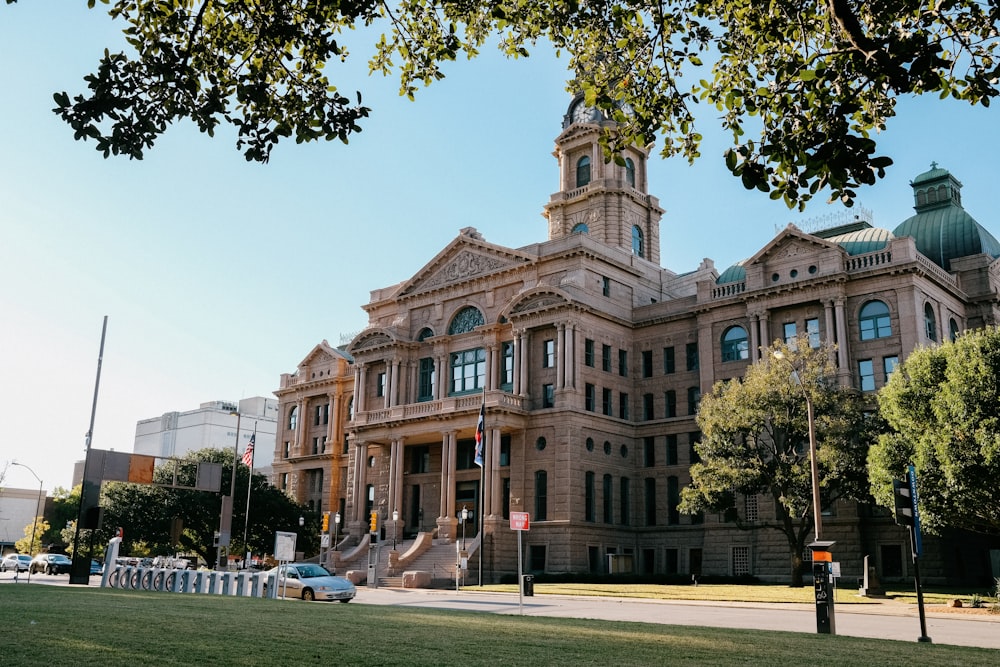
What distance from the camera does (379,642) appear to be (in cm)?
1205

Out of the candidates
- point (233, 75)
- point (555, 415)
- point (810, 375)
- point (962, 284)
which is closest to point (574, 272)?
point (555, 415)

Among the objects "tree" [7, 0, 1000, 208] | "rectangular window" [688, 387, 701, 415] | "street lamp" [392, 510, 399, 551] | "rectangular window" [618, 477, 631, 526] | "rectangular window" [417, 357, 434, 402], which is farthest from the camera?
"rectangular window" [417, 357, 434, 402]

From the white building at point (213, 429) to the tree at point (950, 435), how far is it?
107747 mm

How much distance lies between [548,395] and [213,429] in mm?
89426

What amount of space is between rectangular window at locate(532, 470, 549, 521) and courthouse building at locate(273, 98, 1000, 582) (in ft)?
0.39

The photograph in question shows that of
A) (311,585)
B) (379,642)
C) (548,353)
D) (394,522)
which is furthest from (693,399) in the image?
(379,642)

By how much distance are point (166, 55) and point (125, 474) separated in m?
33.7

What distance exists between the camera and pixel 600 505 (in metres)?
58.8

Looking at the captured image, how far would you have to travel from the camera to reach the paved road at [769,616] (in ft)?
72.3

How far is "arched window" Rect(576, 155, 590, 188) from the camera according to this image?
242 feet

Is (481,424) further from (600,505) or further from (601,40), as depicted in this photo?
(601,40)

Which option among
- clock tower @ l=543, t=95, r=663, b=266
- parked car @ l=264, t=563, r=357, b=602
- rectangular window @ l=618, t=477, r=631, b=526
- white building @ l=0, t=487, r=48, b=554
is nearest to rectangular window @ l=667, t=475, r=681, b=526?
rectangular window @ l=618, t=477, r=631, b=526

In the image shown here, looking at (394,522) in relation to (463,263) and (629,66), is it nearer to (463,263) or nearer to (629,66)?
(463,263)

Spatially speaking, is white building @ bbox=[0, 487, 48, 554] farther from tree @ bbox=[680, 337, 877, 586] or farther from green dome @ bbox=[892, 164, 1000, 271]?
green dome @ bbox=[892, 164, 1000, 271]
